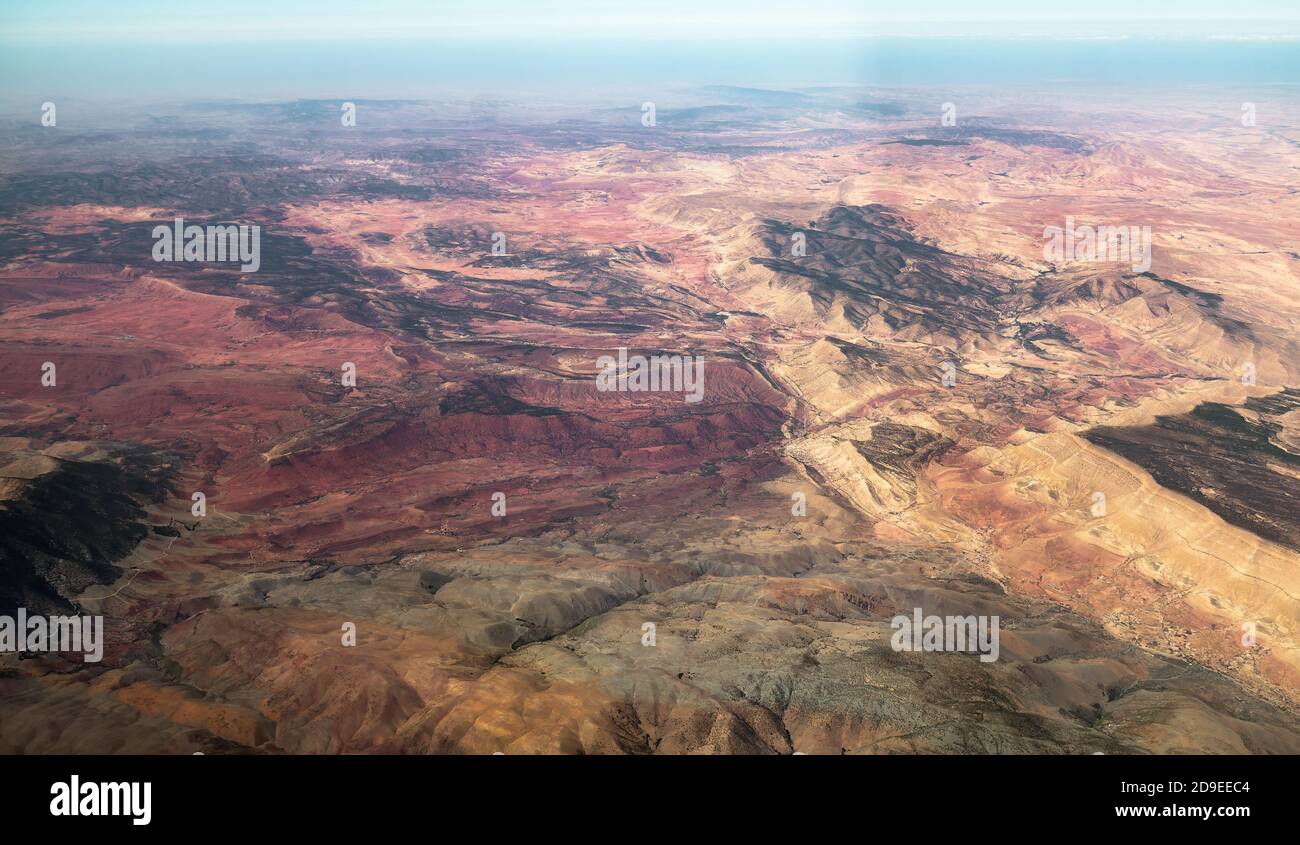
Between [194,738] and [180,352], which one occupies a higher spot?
[180,352]

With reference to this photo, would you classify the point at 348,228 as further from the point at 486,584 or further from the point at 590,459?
the point at 486,584

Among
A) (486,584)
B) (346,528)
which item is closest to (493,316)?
(346,528)

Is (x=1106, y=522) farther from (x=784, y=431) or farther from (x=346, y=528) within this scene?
(x=346, y=528)

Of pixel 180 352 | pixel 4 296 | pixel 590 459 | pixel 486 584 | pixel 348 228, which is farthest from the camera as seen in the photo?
pixel 348 228

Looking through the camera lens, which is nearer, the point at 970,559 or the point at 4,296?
the point at 970,559

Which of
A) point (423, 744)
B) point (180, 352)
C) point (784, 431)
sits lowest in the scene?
point (423, 744)

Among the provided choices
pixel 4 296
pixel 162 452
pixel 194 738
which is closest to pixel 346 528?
pixel 162 452

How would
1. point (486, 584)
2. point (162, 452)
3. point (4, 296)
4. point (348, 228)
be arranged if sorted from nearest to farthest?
1. point (486, 584)
2. point (162, 452)
3. point (4, 296)
4. point (348, 228)
